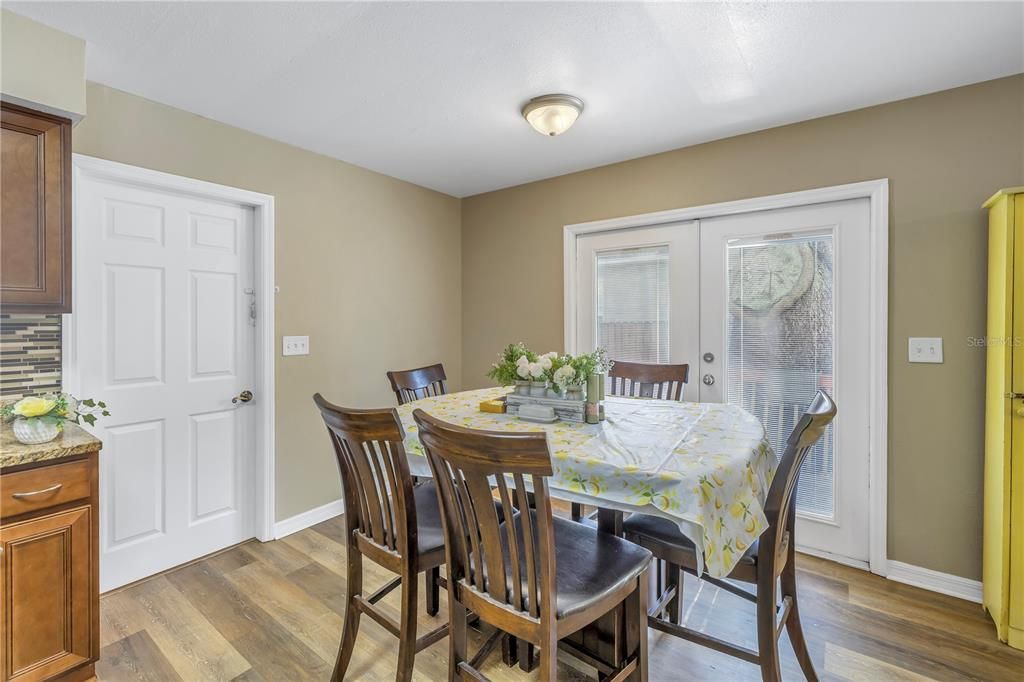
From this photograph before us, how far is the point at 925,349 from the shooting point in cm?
228

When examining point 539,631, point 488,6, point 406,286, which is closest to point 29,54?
point 488,6

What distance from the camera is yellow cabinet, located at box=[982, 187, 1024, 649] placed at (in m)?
1.85

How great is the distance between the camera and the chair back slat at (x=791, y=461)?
4.31 ft

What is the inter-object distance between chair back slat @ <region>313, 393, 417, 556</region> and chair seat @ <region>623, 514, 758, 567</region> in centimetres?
76

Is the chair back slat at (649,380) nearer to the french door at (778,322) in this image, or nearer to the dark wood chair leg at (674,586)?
the french door at (778,322)

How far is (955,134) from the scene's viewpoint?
7.27ft

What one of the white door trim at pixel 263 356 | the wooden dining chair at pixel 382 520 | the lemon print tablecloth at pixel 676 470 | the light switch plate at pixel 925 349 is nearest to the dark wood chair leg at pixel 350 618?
the wooden dining chair at pixel 382 520

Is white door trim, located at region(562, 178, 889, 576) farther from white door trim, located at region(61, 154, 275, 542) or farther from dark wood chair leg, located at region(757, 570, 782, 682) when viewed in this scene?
white door trim, located at region(61, 154, 275, 542)

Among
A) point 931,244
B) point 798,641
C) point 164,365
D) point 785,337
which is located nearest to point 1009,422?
point 931,244

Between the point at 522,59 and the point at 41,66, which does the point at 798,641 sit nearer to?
the point at 522,59

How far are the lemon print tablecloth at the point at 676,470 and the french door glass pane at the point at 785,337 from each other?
1.00 m

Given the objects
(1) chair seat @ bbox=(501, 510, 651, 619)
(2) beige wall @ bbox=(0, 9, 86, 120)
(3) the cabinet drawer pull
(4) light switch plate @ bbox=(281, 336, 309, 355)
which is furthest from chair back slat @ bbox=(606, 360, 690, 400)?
(2) beige wall @ bbox=(0, 9, 86, 120)

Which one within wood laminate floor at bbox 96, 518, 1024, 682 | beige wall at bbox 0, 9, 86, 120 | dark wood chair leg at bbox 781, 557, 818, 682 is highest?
beige wall at bbox 0, 9, 86, 120

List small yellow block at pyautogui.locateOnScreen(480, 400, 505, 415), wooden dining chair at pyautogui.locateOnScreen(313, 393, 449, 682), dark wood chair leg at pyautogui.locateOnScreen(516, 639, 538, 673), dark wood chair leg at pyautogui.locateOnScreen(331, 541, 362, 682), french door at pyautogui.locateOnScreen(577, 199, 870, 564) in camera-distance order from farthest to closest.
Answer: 1. french door at pyautogui.locateOnScreen(577, 199, 870, 564)
2. small yellow block at pyautogui.locateOnScreen(480, 400, 505, 415)
3. dark wood chair leg at pyautogui.locateOnScreen(516, 639, 538, 673)
4. dark wood chair leg at pyautogui.locateOnScreen(331, 541, 362, 682)
5. wooden dining chair at pyautogui.locateOnScreen(313, 393, 449, 682)
